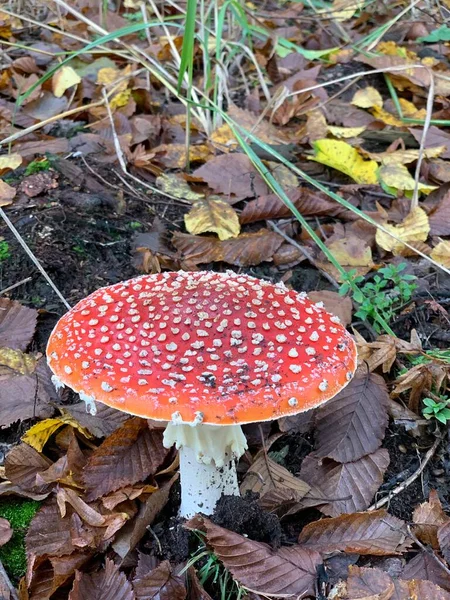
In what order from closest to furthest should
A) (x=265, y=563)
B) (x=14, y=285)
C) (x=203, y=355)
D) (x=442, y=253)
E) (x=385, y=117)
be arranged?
(x=203, y=355) < (x=265, y=563) < (x=14, y=285) < (x=442, y=253) < (x=385, y=117)

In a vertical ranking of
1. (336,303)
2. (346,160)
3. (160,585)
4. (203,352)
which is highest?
(203,352)

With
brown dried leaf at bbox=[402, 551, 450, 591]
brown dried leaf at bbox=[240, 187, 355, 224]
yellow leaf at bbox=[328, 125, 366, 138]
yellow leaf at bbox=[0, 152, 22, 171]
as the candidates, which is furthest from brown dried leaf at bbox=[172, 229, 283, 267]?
brown dried leaf at bbox=[402, 551, 450, 591]

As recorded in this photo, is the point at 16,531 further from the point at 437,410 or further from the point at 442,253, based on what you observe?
the point at 442,253

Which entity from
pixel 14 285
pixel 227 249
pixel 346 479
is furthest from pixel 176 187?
pixel 346 479

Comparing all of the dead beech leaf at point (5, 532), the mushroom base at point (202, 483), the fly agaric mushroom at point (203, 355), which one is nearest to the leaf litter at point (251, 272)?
the dead beech leaf at point (5, 532)

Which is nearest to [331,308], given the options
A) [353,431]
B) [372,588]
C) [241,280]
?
[353,431]

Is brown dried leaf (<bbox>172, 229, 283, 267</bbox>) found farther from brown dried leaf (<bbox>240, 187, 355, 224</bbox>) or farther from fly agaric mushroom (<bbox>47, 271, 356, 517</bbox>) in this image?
fly agaric mushroom (<bbox>47, 271, 356, 517</bbox>)
